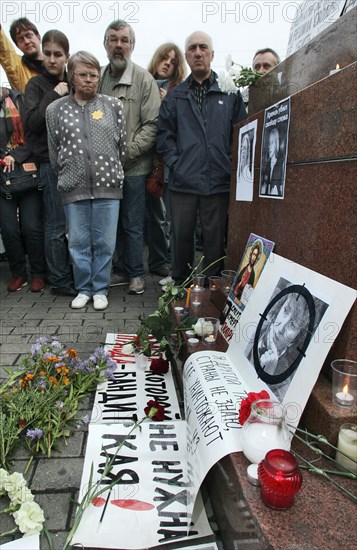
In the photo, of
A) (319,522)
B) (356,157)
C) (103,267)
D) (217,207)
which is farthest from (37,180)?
(319,522)

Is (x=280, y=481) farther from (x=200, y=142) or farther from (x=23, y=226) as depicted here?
(x=23, y=226)

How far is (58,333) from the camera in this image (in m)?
3.31

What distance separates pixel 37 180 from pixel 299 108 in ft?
9.05

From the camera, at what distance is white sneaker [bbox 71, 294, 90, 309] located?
3.86 meters

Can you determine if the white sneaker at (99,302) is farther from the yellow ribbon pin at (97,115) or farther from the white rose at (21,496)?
the white rose at (21,496)

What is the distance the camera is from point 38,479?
69.8 inches

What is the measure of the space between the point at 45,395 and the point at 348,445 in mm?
1439

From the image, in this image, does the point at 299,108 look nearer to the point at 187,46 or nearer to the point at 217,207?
the point at 217,207

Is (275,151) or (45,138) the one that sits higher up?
(45,138)

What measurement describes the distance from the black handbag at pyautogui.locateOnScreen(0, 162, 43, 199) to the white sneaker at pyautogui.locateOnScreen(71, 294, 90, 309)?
42.7 inches

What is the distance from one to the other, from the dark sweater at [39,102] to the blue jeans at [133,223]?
0.80 metres

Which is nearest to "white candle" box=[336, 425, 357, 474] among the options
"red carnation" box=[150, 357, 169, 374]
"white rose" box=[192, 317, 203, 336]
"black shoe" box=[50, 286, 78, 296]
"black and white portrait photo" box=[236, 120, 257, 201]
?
"white rose" box=[192, 317, 203, 336]

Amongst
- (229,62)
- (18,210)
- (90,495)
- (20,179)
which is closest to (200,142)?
(229,62)

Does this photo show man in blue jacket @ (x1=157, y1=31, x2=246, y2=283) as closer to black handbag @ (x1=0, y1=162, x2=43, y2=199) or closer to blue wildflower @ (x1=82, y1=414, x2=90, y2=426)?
black handbag @ (x1=0, y1=162, x2=43, y2=199)
